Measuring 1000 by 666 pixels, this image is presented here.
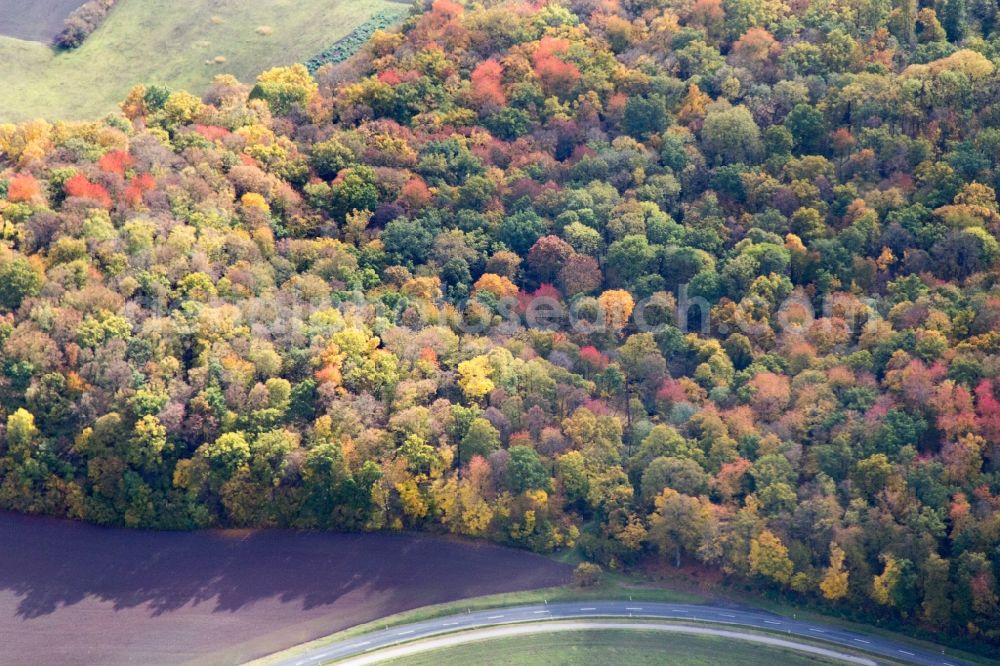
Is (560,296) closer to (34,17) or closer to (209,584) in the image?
(209,584)

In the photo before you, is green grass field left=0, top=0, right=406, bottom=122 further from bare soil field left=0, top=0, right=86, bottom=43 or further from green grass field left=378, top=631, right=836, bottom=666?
green grass field left=378, top=631, right=836, bottom=666

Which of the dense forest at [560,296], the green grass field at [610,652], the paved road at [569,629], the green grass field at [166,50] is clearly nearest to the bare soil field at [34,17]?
the green grass field at [166,50]

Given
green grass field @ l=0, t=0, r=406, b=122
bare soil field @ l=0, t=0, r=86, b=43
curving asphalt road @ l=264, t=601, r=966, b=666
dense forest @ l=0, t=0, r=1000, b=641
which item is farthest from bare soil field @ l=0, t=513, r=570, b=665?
bare soil field @ l=0, t=0, r=86, b=43

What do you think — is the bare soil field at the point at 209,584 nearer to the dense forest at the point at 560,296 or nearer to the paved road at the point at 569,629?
the dense forest at the point at 560,296

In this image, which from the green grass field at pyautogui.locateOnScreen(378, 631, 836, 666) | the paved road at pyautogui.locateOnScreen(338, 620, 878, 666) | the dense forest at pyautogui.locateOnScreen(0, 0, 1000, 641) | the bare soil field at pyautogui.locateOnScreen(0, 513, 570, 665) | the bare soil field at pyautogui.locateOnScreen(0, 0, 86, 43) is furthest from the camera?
the bare soil field at pyautogui.locateOnScreen(0, 0, 86, 43)

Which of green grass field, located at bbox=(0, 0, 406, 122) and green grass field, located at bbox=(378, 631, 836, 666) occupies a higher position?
green grass field, located at bbox=(0, 0, 406, 122)
